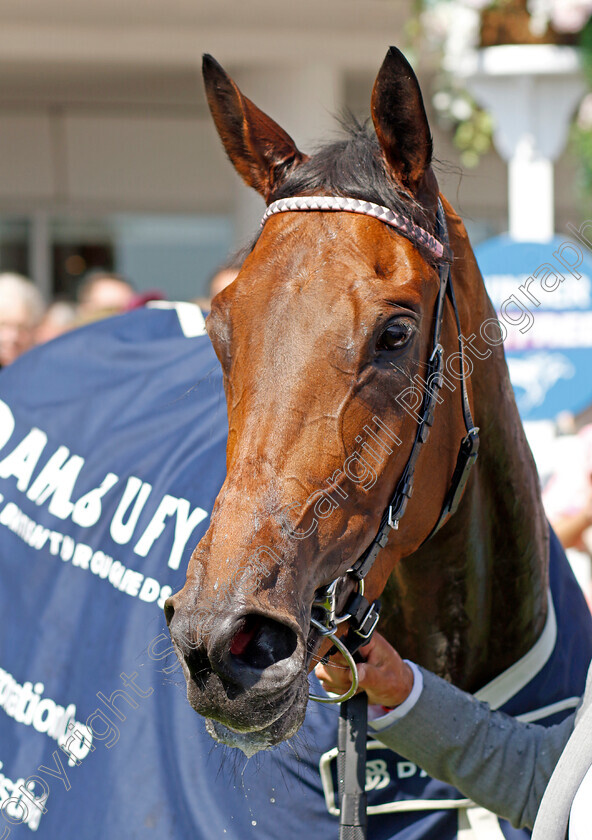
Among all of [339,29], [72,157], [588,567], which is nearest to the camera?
[588,567]

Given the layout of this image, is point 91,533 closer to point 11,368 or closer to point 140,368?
point 140,368

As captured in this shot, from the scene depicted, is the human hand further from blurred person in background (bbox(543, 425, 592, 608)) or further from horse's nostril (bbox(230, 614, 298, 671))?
blurred person in background (bbox(543, 425, 592, 608))

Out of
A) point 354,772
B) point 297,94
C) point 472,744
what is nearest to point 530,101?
point 297,94

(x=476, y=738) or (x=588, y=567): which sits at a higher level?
(x=588, y=567)

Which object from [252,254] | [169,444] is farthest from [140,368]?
[252,254]

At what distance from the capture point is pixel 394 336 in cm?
145

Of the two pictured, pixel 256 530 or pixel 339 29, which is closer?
pixel 256 530

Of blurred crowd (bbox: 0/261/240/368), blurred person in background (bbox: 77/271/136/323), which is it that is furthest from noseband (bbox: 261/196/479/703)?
blurred person in background (bbox: 77/271/136/323)

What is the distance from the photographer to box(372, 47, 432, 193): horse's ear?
1488 mm

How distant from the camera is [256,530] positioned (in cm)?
126

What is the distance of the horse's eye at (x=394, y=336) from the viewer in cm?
144

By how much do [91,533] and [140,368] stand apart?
22.9 inches

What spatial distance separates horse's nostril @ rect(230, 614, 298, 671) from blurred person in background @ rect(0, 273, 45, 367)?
3.89 meters

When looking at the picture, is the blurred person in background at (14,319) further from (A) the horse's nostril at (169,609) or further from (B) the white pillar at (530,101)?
(A) the horse's nostril at (169,609)
